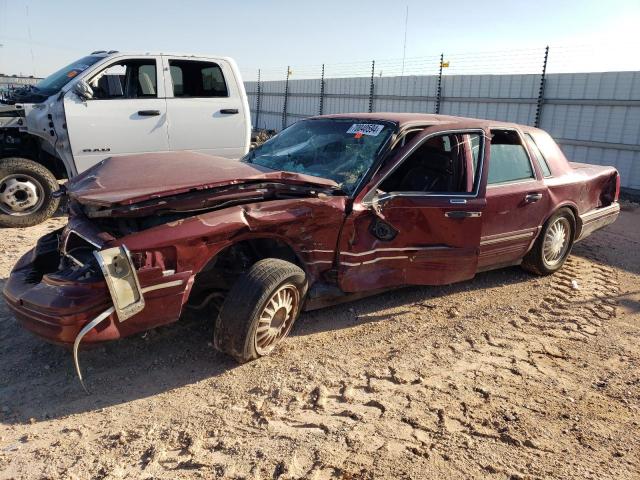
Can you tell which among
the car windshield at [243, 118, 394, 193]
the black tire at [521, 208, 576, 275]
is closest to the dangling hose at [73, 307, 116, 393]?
the car windshield at [243, 118, 394, 193]

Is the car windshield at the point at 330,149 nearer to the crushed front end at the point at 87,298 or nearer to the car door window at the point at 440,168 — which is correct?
the car door window at the point at 440,168

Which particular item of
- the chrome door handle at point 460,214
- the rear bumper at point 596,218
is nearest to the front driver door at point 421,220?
the chrome door handle at point 460,214

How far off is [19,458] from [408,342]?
253cm

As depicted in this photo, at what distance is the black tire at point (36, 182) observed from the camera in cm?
627

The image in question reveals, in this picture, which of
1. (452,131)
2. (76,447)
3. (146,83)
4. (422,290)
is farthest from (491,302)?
(146,83)

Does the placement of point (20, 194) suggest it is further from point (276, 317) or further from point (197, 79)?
point (276, 317)

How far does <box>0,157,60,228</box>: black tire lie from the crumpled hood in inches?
123

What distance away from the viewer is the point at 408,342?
386cm

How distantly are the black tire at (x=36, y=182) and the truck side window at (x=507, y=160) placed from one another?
5.09 meters

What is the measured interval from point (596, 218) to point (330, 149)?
3451 millimetres

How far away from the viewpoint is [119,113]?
6582mm

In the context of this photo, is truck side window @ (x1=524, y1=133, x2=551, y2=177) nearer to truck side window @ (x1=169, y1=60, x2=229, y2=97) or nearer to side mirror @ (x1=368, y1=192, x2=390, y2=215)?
side mirror @ (x1=368, y1=192, x2=390, y2=215)

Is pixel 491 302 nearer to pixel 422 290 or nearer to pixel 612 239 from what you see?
pixel 422 290

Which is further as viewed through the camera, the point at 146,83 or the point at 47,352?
the point at 146,83
